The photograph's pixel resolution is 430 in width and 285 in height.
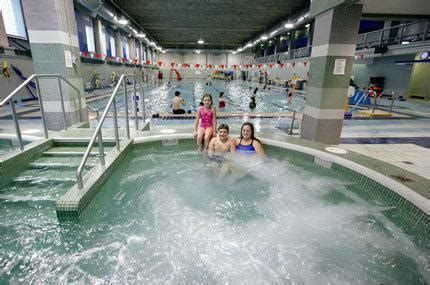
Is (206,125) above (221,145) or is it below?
above

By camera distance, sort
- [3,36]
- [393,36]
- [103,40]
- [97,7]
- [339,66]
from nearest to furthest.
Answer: [339,66]
[3,36]
[97,7]
[393,36]
[103,40]

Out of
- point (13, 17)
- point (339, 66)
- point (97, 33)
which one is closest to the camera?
point (339, 66)

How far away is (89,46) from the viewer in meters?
15.7

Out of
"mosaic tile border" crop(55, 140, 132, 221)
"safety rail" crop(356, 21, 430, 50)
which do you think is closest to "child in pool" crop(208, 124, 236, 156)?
"mosaic tile border" crop(55, 140, 132, 221)

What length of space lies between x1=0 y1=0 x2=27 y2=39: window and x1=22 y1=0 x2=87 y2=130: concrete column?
6.89m

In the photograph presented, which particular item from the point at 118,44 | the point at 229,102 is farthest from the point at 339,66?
the point at 118,44

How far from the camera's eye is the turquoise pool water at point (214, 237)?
2.01m

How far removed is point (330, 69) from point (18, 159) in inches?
213

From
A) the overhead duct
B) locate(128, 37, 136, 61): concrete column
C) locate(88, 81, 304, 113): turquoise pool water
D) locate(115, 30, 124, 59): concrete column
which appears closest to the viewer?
the overhead duct

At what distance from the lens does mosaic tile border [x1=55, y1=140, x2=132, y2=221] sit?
229 cm

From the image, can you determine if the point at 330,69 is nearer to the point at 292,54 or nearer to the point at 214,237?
the point at 214,237

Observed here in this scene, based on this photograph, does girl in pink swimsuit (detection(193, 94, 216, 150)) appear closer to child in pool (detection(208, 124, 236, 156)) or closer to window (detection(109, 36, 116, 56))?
child in pool (detection(208, 124, 236, 156))

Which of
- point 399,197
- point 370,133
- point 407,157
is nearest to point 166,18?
point 370,133

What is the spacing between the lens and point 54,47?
16.3ft
